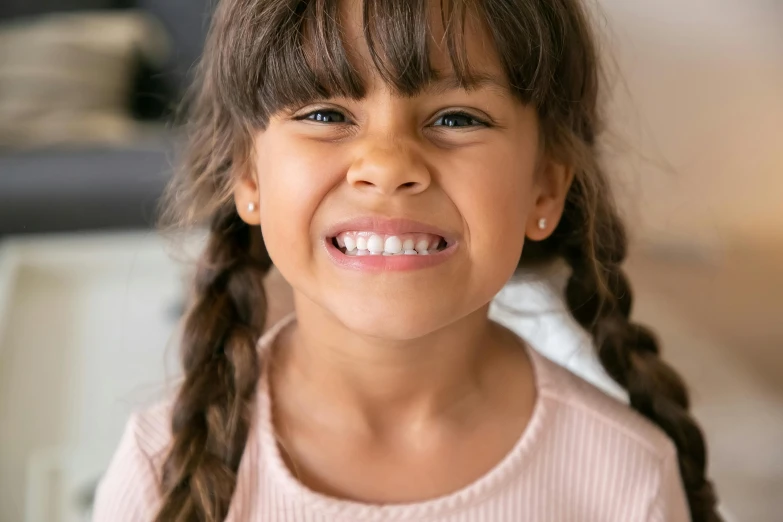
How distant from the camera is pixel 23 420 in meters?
1.27

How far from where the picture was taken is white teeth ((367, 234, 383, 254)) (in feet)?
2.25

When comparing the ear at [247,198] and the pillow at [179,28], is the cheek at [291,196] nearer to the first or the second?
the ear at [247,198]

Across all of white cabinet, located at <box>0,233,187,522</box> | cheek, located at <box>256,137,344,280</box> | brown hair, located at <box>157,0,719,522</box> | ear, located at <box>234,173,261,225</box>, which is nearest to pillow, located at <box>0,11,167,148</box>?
white cabinet, located at <box>0,233,187,522</box>

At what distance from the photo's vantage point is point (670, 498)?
81cm

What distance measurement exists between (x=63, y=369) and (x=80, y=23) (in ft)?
4.42

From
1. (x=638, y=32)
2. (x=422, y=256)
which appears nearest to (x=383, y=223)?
(x=422, y=256)

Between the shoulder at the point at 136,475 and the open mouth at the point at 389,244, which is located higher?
the open mouth at the point at 389,244

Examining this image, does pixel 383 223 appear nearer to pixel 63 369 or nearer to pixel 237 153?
pixel 237 153

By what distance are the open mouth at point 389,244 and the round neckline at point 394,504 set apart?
22 centimetres

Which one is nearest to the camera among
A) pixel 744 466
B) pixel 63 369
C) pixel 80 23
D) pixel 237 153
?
pixel 237 153

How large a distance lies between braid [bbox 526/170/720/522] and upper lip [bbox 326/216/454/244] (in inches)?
9.8

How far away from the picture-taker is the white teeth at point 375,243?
686mm

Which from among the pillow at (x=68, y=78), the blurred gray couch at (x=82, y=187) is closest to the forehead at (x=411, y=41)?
the blurred gray couch at (x=82, y=187)

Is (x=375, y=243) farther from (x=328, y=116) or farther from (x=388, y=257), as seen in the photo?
(x=328, y=116)
